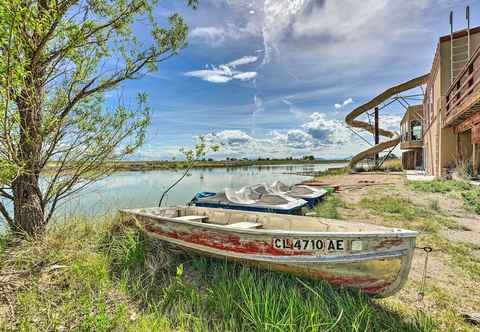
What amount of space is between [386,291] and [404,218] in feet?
16.8

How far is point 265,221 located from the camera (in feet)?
16.1

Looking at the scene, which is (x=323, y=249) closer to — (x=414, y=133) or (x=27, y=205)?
(x=27, y=205)

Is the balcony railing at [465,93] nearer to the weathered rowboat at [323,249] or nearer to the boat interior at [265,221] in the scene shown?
the boat interior at [265,221]

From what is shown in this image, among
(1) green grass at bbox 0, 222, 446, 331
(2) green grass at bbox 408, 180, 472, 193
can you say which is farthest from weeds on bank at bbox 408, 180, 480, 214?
(1) green grass at bbox 0, 222, 446, 331

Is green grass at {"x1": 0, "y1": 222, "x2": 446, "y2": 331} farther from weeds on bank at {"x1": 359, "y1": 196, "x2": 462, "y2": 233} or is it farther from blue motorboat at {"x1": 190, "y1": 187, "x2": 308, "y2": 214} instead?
weeds on bank at {"x1": 359, "y1": 196, "x2": 462, "y2": 233}

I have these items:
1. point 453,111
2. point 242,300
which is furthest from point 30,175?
point 453,111

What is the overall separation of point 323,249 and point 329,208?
6235 millimetres

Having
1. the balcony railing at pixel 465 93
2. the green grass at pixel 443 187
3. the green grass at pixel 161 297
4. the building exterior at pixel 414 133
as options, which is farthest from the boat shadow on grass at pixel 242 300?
the building exterior at pixel 414 133

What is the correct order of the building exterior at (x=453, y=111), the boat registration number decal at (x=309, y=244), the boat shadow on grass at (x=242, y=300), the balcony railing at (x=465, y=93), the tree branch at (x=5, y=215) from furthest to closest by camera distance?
the building exterior at (x=453, y=111), the balcony railing at (x=465, y=93), the tree branch at (x=5, y=215), the boat registration number decal at (x=309, y=244), the boat shadow on grass at (x=242, y=300)

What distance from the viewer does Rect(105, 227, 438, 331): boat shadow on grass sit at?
296 cm

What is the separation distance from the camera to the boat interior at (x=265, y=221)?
12.8 ft

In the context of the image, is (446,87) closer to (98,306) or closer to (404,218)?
(404,218)

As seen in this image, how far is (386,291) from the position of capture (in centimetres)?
318

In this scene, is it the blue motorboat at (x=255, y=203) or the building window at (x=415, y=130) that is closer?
the blue motorboat at (x=255, y=203)
